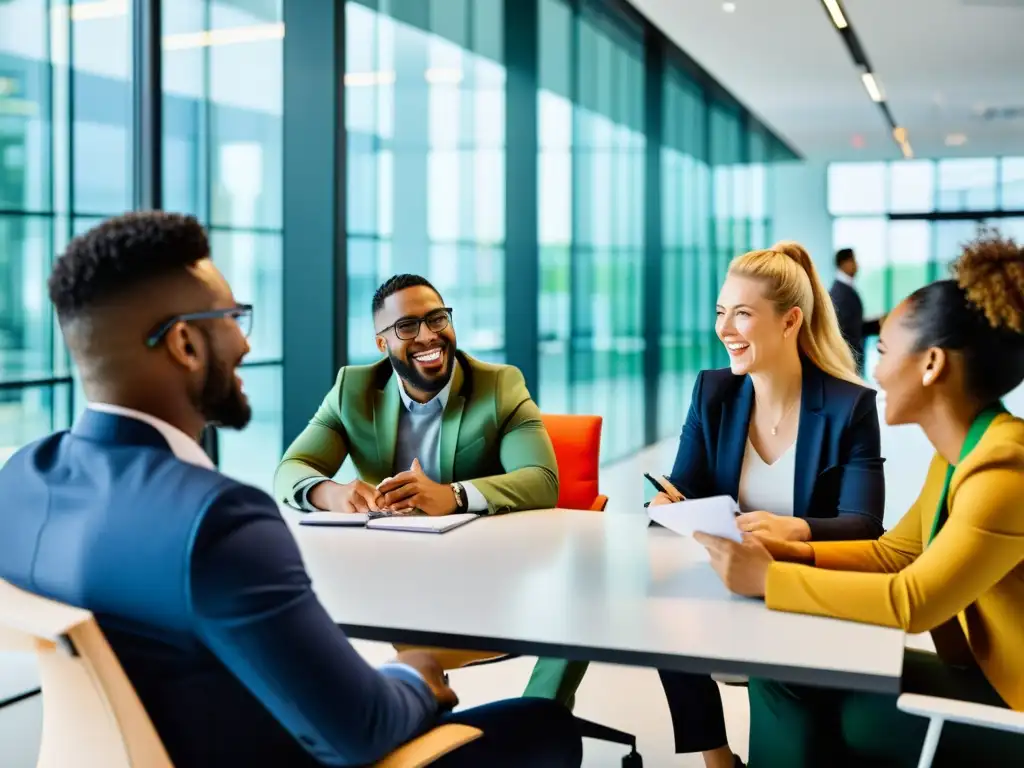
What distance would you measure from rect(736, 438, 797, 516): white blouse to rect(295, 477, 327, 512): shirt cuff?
1.15 m

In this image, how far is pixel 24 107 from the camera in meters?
3.96

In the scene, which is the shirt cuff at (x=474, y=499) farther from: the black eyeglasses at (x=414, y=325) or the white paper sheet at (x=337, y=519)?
the black eyeglasses at (x=414, y=325)

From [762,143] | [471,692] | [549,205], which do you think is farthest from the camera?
[762,143]

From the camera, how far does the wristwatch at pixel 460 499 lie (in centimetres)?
322

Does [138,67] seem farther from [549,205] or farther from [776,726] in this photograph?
[549,205]

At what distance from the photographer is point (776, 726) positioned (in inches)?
102

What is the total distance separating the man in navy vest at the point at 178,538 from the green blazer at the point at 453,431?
170 cm

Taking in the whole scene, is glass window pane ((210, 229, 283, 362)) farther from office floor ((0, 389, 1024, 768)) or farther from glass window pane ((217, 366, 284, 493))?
office floor ((0, 389, 1024, 768))

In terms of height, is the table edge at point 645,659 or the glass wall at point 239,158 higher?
the glass wall at point 239,158

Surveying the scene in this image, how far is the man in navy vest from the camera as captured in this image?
149 centimetres

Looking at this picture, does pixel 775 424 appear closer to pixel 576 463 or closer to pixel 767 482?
pixel 767 482

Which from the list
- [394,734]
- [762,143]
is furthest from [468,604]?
[762,143]

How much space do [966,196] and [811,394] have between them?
2030 cm

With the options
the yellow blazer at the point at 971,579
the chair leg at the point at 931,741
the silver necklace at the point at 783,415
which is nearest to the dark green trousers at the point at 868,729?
the yellow blazer at the point at 971,579
